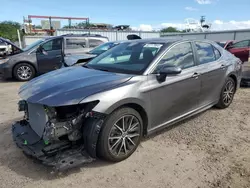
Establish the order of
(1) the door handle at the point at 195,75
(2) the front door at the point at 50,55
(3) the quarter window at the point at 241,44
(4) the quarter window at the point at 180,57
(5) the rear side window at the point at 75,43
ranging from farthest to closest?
(3) the quarter window at the point at 241,44, (5) the rear side window at the point at 75,43, (2) the front door at the point at 50,55, (1) the door handle at the point at 195,75, (4) the quarter window at the point at 180,57

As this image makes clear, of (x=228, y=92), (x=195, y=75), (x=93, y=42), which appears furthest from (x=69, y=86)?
(x=93, y=42)

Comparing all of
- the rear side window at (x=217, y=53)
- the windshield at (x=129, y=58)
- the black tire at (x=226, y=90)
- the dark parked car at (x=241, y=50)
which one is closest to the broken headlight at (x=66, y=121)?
the windshield at (x=129, y=58)

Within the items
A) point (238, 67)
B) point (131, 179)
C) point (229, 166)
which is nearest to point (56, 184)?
point (131, 179)

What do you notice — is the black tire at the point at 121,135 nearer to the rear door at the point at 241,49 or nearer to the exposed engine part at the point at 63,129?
the exposed engine part at the point at 63,129

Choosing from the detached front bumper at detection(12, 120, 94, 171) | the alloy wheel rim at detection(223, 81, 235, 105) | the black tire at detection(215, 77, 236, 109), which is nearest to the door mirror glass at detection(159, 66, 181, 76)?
the detached front bumper at detection(12, 120, 94, 171)

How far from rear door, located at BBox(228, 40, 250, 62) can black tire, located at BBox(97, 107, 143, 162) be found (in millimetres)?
10397

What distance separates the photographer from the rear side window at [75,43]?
28.7 feet

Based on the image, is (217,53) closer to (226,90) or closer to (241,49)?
(226,90)

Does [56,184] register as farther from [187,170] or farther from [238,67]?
[238,67]

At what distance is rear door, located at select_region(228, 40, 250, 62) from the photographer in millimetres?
11523

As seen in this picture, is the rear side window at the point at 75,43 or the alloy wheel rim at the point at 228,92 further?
the rear side window at the point at 75,43

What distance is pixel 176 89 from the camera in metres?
3.55

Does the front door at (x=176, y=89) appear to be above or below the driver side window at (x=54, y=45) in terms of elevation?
below

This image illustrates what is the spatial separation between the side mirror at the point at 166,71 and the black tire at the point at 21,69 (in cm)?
671
